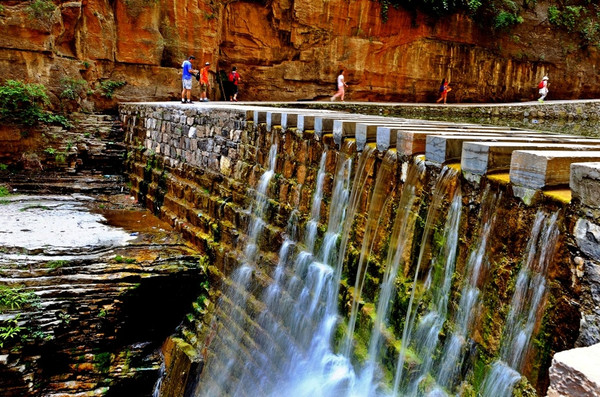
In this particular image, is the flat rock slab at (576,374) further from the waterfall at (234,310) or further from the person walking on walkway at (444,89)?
the person walking on walkway at (444,89)

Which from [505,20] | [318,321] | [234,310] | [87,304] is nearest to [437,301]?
[318,321]

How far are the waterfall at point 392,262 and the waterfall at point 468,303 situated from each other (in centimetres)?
66

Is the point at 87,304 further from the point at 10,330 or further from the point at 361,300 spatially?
the point at 361,300

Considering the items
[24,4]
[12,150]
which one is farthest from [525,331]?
[24,4]

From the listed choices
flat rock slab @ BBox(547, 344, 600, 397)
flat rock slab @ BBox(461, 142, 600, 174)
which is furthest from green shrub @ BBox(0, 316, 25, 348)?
flat rock slab @ BBox(547, 344, 600, 397)

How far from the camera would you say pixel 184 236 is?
26.2ft

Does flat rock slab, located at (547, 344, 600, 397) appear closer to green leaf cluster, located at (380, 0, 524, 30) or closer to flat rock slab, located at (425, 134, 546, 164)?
flat rock slab, located at (425, 134, 546, 164)

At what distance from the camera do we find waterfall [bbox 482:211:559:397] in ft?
8.80

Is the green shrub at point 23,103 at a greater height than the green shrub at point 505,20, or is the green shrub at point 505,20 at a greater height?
the green shrub at point 505,20

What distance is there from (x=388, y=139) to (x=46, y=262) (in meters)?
5.08

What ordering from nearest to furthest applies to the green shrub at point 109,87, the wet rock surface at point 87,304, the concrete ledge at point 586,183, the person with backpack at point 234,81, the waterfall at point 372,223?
the concrete ledge at point 586,183
the waterfall at point 372,223
the wet rock surface at point 87,304
the green shrub at point 109,87
the person with backpack at point 234,81

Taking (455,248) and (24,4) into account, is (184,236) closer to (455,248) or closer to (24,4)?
(455,248)

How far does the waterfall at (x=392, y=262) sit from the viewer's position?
3.76 metres

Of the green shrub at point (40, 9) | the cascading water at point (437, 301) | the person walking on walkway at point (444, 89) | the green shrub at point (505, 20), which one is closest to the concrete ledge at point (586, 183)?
the cascading water at point (437, 301)
